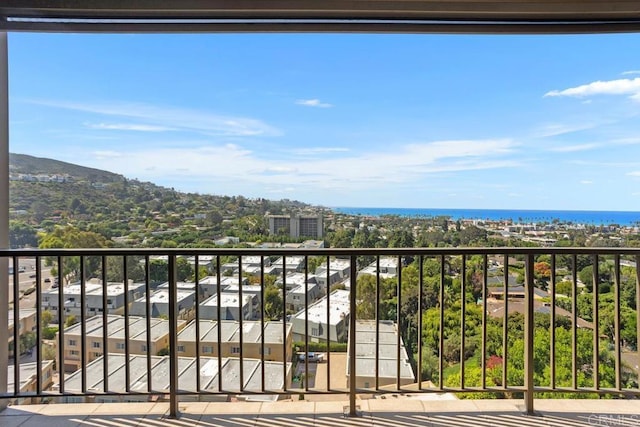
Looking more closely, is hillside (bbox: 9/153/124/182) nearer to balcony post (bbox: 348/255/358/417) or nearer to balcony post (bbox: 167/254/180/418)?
balcony post (bbox: 167/254/180/418)

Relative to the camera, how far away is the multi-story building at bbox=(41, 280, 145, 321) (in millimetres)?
1762

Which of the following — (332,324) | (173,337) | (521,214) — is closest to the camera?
(173,337)

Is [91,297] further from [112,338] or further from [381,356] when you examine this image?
[381,356]

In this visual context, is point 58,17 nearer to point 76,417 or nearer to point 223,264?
point 223,264

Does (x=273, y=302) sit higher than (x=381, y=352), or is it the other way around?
(x=273, y=302)

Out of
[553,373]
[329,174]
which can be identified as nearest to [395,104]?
[329,174]

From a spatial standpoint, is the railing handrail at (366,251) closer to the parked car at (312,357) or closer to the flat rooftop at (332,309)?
the flat rooftop at (332,309)

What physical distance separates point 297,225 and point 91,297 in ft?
4.48

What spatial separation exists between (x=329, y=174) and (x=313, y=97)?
0.79 meters

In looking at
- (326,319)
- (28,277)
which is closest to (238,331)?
(326,319)

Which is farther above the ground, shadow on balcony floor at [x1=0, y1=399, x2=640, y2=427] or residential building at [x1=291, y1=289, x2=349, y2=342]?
residential building at [x1=291, y1=289, x2=349, y2=342]

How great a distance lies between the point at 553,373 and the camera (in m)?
1.77

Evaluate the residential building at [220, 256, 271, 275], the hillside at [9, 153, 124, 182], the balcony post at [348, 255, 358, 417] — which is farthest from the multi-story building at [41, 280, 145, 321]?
the balcony post at [348, 255, 358, 417]

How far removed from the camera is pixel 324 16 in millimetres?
1796
